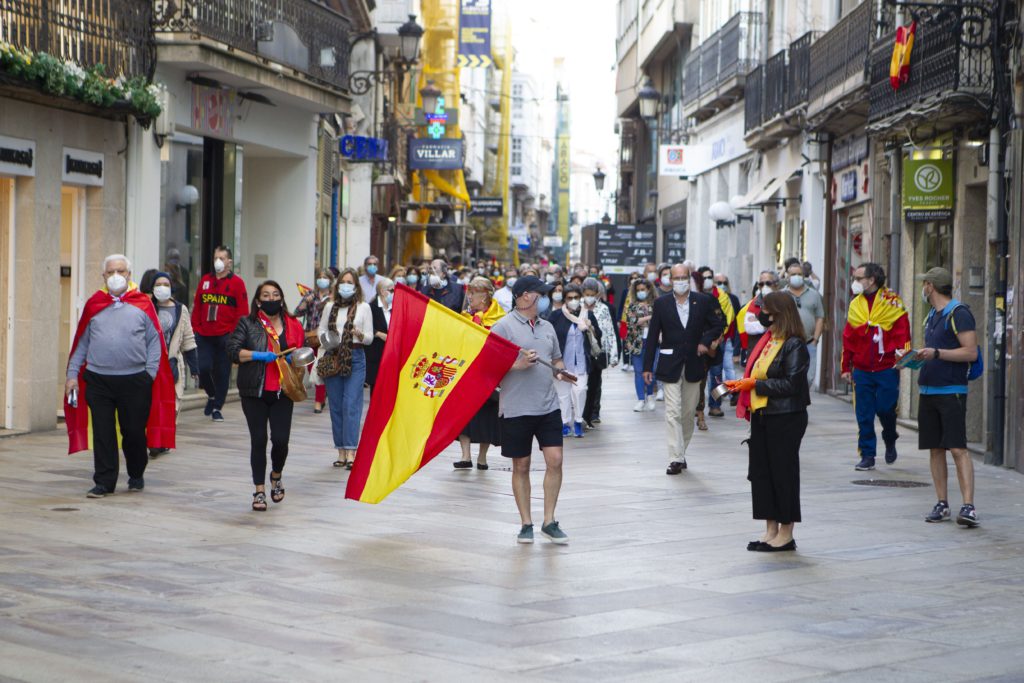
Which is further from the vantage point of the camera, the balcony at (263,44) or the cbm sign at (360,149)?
the cbm sign at (360,149)

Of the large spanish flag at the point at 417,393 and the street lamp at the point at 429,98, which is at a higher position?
the street lamp at the point at 429,98

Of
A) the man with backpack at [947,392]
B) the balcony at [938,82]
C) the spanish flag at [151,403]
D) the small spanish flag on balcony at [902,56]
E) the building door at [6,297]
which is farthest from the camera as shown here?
the small spanish flag on balcony at [902,56]

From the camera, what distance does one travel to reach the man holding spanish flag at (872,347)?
15.3 meters

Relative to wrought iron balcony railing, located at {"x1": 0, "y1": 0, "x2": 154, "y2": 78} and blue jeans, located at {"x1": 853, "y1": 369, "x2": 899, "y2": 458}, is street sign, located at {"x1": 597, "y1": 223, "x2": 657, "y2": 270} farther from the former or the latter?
blue jeans, located at {"x1": 853, "y1": 369, "x2": 899, "y2": 458}

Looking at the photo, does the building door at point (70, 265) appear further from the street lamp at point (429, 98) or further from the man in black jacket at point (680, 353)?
the street lamp at point (429, 98)

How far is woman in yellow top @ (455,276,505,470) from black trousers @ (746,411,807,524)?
156 inches

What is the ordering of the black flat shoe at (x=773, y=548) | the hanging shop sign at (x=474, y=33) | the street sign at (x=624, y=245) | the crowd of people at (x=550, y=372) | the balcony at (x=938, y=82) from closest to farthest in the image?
the black flat shoe at (x=773, y=548) < the crowd of people at (x=550, y=372) < the balcony at (x=938, y=82) < the street sign at (x=624, y=245) < the hanging shop sign at (x=474, y=33)

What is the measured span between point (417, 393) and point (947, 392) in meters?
3.83

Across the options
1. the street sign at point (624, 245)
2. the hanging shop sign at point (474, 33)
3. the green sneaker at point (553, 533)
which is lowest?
the green sneaker at point (553, 533)

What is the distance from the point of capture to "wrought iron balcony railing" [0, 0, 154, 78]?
16.6 meters

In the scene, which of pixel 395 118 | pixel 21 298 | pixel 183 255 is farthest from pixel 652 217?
pixel 21 298

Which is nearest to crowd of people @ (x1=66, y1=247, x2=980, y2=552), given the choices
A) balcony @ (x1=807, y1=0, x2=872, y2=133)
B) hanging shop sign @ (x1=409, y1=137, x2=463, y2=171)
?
balcony @ (x1=807, y1=0, x2=872, y2=133)

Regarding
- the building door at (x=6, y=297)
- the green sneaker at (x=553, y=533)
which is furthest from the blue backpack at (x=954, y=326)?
the building door at (x=6, y=297)

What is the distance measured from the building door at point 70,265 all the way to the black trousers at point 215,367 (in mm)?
1595
